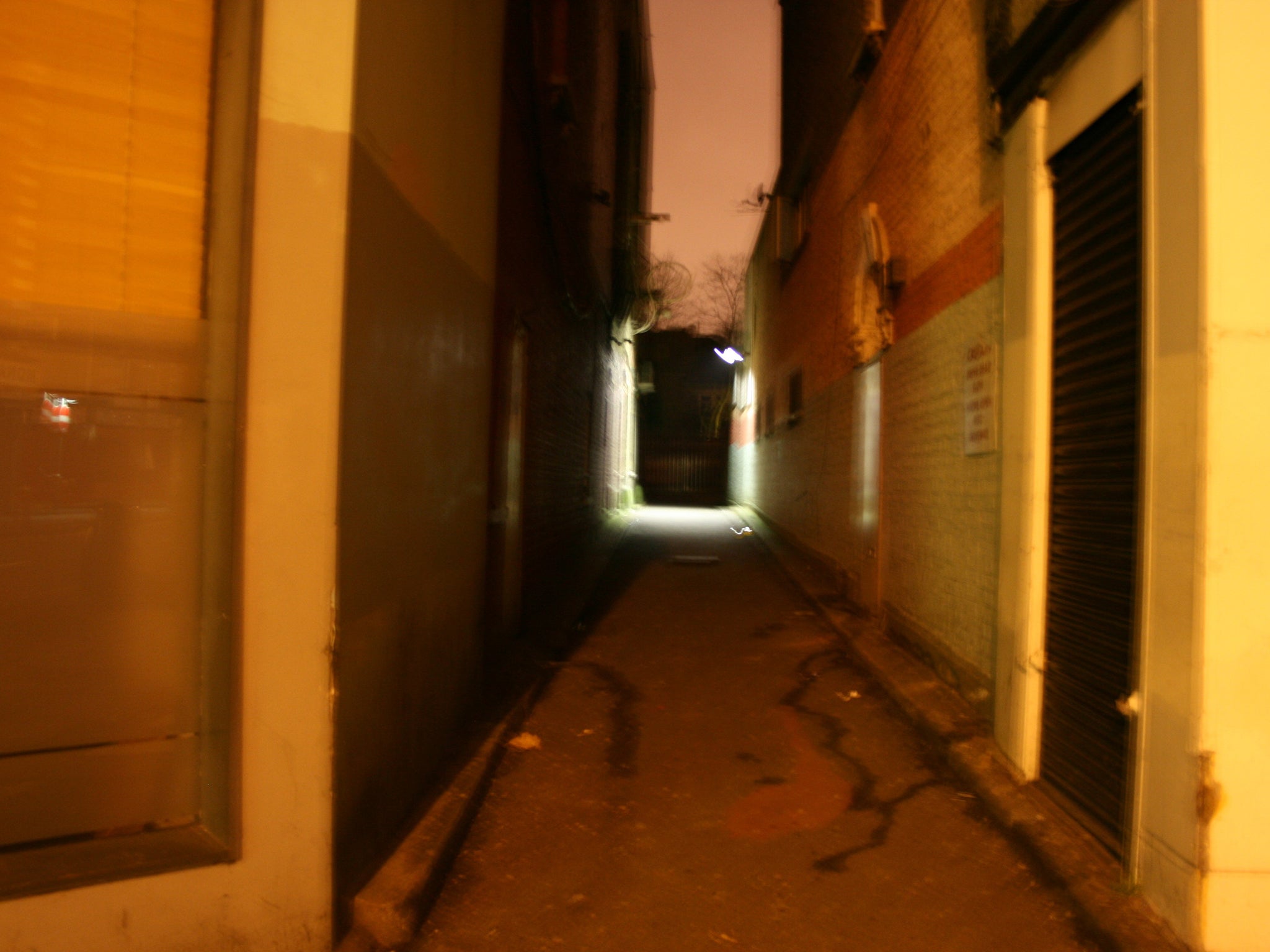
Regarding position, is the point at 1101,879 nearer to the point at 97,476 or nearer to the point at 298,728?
the point at 298,728

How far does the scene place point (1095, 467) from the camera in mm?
3441

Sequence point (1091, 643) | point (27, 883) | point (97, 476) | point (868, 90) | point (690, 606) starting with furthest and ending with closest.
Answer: point (690, 606) → point (868, 90) → point (1091, 643) → point (97, 476) → point (27, 883)

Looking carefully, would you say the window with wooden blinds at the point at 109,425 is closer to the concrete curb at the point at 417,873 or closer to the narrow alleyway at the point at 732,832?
the concrete curb at the point at 417,873

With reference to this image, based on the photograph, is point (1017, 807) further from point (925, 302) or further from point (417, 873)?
point (925, 302)

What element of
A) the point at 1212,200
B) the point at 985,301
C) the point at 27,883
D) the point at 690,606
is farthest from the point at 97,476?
the point at 690,606

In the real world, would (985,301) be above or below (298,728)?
above

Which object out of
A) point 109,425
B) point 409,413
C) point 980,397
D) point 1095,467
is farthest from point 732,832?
point 109,425

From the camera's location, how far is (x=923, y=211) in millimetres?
5934

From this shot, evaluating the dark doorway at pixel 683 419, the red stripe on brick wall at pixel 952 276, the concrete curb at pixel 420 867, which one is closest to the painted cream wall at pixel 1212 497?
the red stripe on brick wall at pixel 952 276

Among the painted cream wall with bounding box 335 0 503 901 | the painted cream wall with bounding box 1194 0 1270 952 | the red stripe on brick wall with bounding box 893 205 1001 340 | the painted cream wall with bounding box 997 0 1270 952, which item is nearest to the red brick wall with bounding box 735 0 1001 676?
the red stripe on brick wall with bounding box 893 205 1001 340

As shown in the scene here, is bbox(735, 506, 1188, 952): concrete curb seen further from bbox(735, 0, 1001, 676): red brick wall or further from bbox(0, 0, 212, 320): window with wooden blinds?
bbox(0, 0, 212, 320): window with wooden blinds

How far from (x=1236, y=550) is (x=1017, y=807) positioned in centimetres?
170

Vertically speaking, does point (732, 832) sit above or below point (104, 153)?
below

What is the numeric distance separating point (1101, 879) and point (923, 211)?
4.71 m
